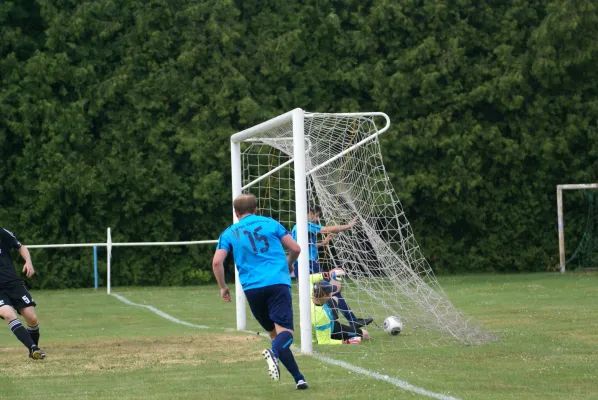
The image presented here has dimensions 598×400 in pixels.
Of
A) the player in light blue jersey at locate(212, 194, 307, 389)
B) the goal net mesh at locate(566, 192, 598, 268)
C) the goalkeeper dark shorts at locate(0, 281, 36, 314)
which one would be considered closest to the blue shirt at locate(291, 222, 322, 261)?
the goalkeeper dark shorts at locate(0, 281, 36, 314)

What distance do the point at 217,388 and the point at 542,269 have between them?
861 inches

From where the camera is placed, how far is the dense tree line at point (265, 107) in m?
26.4

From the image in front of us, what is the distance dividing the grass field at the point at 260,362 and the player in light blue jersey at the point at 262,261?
70 centimetres

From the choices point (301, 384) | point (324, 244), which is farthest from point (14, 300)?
point (301, 384)

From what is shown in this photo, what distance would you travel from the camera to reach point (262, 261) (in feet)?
28.2

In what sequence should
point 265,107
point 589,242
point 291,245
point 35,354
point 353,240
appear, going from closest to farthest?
1. point 291,245
2. point 35,354
3. point 353,240
4. point 265,107
5. point 589,242

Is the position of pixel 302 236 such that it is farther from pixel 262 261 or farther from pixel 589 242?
pixel 589 242

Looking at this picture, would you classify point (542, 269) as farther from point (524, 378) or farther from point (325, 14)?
point (524, 378)

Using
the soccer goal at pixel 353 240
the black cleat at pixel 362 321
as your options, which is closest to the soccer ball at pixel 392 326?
the soccer goal at pixel 353 240

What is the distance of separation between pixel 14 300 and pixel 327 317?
12.6 ft

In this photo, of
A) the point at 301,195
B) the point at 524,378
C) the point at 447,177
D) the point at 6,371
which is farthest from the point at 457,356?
the point at 447,177

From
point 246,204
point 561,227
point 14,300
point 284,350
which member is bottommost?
point 284,350

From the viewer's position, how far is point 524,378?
8.63m

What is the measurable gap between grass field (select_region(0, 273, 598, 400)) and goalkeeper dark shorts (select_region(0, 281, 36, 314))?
25.2 inches
